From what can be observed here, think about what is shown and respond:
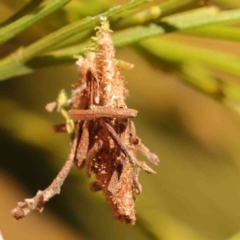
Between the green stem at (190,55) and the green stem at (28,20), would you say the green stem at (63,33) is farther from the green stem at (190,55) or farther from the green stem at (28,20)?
the green stem at (190,55)

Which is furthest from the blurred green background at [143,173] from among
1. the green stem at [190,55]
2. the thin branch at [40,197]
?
the thin branch at [40,197]

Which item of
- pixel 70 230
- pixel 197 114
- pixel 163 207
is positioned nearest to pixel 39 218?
pixel 70 230

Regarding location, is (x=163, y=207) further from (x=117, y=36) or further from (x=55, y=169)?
(x=117, y=36)

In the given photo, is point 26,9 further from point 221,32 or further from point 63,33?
point 221,32

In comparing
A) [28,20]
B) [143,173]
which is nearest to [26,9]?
[28,20]

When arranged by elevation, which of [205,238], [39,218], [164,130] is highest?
[164,130]
